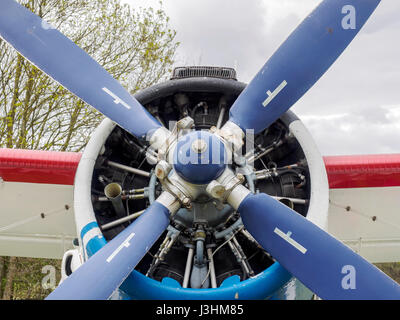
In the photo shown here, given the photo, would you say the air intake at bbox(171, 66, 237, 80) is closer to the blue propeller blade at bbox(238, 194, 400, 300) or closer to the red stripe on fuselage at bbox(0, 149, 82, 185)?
the red stripe on fuselage at bbox(0, 149, 82, 185)

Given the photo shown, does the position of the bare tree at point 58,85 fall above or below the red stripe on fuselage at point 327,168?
above

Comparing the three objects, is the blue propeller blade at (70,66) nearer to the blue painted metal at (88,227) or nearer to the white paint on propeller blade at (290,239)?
the blue painted metal at (88,227)

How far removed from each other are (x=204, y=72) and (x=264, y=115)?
1.04 metres

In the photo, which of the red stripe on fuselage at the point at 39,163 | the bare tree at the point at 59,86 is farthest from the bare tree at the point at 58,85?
the red stripe on fuselage at the point at 39,163

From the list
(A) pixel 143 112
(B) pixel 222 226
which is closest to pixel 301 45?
(A) pixel 143 112

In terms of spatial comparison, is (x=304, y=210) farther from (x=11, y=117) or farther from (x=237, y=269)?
(x=11, y=117)

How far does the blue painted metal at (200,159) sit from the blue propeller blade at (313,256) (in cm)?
35

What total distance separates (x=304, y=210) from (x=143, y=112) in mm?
1680

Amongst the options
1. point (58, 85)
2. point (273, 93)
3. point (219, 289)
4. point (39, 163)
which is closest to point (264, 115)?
point (273, 93)

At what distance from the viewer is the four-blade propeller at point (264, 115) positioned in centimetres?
238

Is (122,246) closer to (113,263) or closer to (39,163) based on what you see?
(113,263)

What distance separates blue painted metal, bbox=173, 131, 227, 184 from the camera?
2.68 meters

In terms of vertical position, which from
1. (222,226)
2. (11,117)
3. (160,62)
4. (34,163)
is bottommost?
(222,226)

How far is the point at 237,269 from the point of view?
11.0ft
